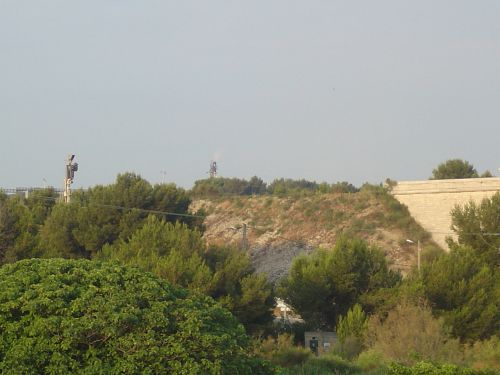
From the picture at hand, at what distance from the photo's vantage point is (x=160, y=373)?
39.2 ft

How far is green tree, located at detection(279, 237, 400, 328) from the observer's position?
1414 inches

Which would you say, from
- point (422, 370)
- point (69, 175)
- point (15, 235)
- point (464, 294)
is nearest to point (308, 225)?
point (69, 175)

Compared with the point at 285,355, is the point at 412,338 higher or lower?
higher

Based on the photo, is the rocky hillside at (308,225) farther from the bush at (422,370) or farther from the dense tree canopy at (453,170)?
the bush at (422,370)

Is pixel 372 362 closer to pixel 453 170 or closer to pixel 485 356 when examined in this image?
pixel 485 356

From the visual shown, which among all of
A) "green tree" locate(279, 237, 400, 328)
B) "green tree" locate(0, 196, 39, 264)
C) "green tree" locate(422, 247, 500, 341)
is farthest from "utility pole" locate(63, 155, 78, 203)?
"green tree" locate(422, 247, 500, 341)

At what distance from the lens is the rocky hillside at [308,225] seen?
191ft

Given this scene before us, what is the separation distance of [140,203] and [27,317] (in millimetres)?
36090

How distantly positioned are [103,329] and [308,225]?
53562 mm

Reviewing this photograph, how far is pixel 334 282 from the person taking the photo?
36875mm

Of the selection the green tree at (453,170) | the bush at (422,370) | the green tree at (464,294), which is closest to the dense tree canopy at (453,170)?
the green tree at (453,170)

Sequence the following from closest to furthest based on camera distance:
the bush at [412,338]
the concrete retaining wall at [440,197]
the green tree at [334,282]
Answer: the bush at [412,338] → the green tree at [334,282] → the concrete retaining wall at [440,197]

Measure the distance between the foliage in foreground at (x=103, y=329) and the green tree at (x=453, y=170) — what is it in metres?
57.6

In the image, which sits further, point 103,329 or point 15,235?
point 15,235
